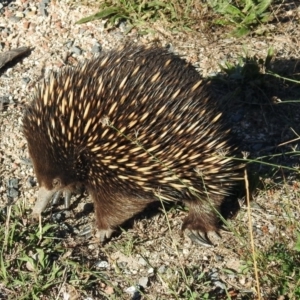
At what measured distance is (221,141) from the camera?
3.77m

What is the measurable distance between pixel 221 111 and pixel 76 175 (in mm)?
850

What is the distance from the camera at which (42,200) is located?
3.93 meters

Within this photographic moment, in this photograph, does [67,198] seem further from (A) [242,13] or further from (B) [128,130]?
(A) [242,13]

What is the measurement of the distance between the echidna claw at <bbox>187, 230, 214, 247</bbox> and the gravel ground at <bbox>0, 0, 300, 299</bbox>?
0.11 feet

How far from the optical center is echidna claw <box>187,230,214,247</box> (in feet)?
13.2

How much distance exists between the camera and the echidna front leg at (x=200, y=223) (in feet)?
13.2

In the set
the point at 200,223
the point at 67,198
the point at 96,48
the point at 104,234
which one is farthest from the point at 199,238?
the point at 96,48

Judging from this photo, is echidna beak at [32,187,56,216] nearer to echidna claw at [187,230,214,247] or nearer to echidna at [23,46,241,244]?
echidna at [23,46,241,244]

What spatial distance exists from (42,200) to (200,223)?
903 millimetres

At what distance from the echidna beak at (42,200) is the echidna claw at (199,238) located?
823 mm

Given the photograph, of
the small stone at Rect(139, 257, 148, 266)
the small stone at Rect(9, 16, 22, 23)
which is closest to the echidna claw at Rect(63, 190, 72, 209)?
the small stone at Rect(139, 257, 148, 266)

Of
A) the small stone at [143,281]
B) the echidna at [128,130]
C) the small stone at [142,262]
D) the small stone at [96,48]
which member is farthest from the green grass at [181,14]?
the small stone at [143,281]

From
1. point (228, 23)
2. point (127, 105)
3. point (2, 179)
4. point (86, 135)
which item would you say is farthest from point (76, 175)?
point (228, 23)

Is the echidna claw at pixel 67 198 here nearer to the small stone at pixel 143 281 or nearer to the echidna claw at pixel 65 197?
the echidna claw at pixel 65 197
